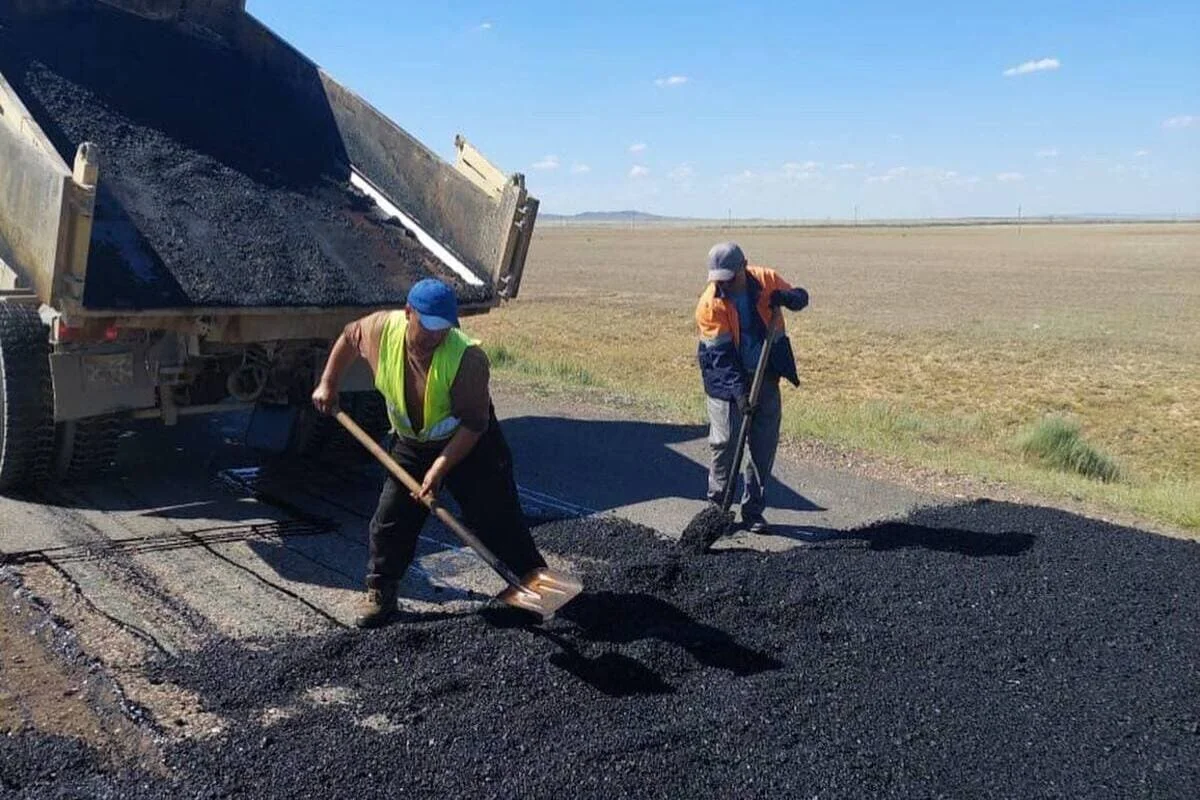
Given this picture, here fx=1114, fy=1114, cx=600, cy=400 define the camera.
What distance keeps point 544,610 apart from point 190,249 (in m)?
2.84

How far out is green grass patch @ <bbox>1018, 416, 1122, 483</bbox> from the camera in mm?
8797

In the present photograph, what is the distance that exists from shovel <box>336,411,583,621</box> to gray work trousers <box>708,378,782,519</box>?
1.67 m

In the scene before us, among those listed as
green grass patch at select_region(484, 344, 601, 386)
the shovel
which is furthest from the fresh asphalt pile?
green grass patch at select_region(484, 344, 601, 386)

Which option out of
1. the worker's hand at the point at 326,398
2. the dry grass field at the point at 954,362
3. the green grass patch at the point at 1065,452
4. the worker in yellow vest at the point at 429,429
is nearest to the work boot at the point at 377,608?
the worker in yellow vest at the point at 429,429

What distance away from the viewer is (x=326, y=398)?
178 inches

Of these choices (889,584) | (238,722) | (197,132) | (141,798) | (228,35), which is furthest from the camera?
(228,35)

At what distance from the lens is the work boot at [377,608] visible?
434 cm

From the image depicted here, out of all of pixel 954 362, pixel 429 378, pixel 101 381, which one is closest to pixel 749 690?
pixel 429 378

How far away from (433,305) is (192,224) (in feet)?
8.12

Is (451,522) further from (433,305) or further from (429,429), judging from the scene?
(433,305)

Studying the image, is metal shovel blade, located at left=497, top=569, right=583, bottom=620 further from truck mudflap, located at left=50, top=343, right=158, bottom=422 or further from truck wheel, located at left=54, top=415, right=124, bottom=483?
truck wheel, located at left=54, top=415, right=124, bottom=483

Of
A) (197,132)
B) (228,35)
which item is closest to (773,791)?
(197,132)

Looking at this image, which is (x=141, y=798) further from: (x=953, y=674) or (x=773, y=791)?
(x=953, y=674)

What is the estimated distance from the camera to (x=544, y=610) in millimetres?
4141
